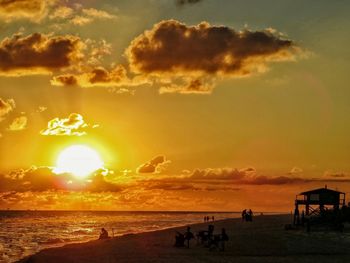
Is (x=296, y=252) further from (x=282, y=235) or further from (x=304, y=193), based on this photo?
(x=304, y=193)

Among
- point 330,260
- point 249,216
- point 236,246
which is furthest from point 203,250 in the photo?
point 249,216

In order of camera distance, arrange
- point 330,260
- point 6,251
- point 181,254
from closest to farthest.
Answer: point 330,260
point 181,254
point 6,251

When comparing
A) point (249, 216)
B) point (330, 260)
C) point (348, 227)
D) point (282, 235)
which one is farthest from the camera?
point (249, 216)

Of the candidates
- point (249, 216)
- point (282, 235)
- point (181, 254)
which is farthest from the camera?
point (249, 216)

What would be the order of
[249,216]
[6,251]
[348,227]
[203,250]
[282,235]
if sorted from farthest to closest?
[249,216], [348,227], [6,251], [282,235], [203,250]

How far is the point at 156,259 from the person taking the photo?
117ft

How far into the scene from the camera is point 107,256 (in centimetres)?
3953

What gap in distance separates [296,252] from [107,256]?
13.4m

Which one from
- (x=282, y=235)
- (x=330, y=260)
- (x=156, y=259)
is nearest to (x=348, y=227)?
(x=282, y=235)

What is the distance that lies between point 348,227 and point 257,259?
29191mm

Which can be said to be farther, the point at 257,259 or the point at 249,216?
the point at 249,216

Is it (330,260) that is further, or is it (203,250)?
(203,250)

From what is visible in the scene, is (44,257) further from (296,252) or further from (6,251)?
(296,252)

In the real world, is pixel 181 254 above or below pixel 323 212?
below
